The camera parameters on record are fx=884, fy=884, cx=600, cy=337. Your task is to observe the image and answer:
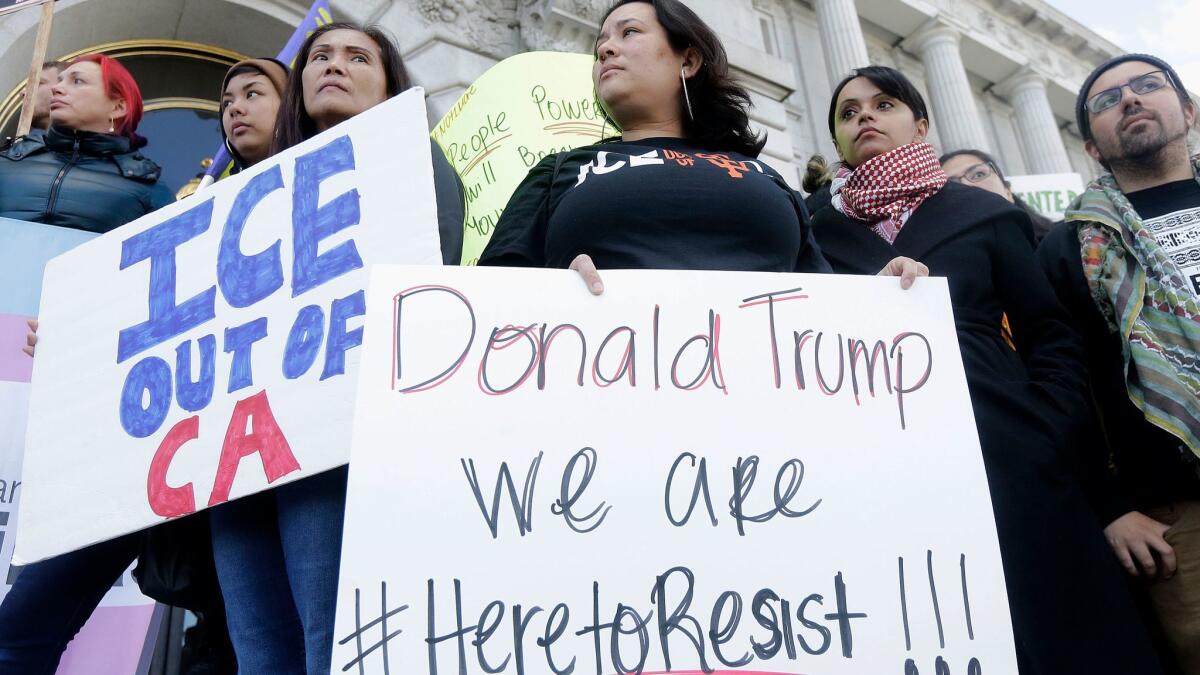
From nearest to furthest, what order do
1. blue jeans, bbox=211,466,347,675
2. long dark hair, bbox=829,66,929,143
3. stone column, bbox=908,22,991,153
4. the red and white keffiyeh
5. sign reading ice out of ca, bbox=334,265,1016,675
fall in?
sign reading ice out of ca, bbox=334,265,1016,675 < blue jeans, bbox=211,466,347,675 < the red and white keffiyeh < long dark hair, bbox=829,66,929,143 < stone column, bbox=908,22,991,153

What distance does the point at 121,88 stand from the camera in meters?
2.83

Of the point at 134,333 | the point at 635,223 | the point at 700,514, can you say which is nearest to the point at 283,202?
the point at 134,333

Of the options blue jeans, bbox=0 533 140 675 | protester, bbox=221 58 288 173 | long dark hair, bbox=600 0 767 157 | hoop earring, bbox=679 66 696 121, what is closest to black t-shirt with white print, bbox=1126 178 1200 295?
long dark hair, bbox=600 0 767 157

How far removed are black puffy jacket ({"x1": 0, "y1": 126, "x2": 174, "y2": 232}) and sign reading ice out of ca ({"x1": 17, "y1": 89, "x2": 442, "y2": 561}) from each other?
78cm

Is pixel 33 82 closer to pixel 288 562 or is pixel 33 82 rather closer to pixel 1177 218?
pixel 288 562

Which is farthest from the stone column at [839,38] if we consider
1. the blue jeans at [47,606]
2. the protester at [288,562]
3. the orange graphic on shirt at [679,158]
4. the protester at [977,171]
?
the blue jeans at [47,606]

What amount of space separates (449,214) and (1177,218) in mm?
1719

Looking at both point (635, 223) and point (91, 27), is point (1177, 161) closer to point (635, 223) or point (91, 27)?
point (635, 223)

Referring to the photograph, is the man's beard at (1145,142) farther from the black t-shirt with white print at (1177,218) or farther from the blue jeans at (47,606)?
the blue jeans at (47,606)

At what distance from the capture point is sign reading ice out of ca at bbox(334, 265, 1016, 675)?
1136 millimetres

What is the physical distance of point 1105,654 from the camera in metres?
1.65

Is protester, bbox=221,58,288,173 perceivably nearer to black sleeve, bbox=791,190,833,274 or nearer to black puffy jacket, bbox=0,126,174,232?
black puffy jacket, bbox=0,126,174,232

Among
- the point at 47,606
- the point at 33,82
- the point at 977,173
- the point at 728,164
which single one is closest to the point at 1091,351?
the point at 728,164

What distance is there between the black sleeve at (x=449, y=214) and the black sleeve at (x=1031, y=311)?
1.19 metres
